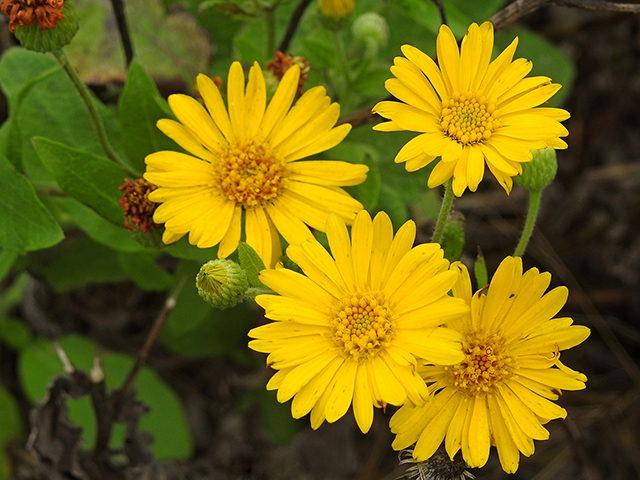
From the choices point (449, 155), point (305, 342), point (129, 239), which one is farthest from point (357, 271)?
point (129, 239)

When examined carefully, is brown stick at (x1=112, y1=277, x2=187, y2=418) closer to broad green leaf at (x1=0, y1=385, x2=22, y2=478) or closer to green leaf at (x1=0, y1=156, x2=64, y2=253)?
green leaf at (x1=0, y1=156, x2=64, y2=253)

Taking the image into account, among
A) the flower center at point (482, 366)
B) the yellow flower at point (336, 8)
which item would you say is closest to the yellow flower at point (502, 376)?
the flower center at point (482, 366)

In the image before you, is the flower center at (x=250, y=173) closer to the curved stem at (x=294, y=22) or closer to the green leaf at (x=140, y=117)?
the green leaf at (x=140, y=117)

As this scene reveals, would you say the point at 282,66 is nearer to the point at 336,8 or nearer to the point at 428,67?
the point at 336,8

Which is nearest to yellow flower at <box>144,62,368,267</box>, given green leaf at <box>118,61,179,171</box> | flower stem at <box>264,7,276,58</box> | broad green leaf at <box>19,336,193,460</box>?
green leaf at <box>118,61,179,171</box>

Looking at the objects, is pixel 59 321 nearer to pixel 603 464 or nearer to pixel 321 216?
pixel 321 216

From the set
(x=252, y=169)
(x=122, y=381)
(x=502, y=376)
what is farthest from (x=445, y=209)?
(x=122, y=381)
